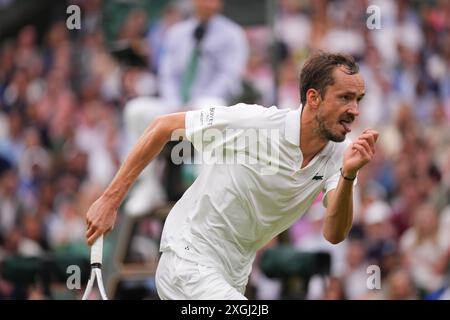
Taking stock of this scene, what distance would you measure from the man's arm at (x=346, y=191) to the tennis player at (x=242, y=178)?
1 cm

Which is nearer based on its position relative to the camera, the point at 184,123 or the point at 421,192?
the point at 184,123

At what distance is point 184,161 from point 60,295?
159 cm

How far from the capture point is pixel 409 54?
15.5 m

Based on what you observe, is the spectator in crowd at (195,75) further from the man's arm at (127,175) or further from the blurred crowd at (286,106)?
the man's arm at (127,175)

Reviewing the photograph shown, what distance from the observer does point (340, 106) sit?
7.01m

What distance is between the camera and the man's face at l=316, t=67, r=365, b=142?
23.0ft

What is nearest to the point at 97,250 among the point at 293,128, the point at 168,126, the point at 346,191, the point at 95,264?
the point at 95,264

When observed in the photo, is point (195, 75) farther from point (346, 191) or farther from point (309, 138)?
point (346, 191)

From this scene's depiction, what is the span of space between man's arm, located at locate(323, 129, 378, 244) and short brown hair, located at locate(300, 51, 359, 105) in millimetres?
460

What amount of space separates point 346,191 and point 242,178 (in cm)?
64

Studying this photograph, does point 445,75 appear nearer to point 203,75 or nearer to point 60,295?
point 203,75

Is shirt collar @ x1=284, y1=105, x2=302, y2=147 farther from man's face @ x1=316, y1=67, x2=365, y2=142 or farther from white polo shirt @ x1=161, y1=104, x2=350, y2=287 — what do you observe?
man's face @ x1=316, y1=67, x2=365, y2=142

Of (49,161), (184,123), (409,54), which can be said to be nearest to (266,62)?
(409,54)
